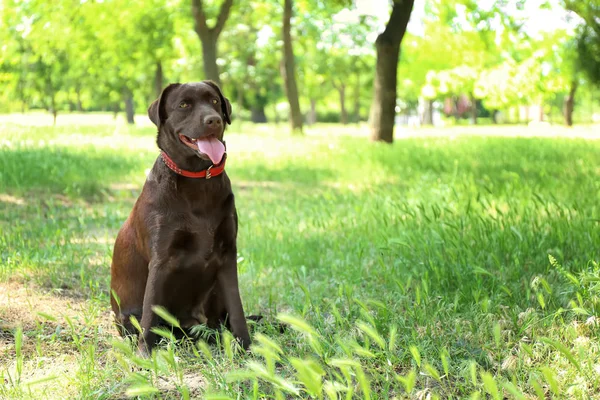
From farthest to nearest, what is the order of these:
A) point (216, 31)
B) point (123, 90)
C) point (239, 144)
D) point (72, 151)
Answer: point (123, 90), point (216, 31), point (239, 144), point (72, 151)

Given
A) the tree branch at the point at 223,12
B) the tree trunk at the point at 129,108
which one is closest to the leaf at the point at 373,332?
the tree branch at the point at 223,12

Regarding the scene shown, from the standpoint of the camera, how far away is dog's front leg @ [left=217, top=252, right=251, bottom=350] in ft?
12.2

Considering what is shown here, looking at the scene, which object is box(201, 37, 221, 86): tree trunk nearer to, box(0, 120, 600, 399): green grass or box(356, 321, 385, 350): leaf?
box(0, 120, 600, 399): green grass

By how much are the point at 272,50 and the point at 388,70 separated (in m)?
22.6

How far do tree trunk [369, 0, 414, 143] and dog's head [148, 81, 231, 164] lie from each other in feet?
39.7

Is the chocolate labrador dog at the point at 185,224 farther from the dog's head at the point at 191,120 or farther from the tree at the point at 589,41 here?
the tree at the point at 589,41

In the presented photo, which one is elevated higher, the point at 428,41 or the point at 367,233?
the point at 428,41

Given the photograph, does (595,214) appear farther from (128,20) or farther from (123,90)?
(123,90)

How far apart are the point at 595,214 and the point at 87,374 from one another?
437 cm

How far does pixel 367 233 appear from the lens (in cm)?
646

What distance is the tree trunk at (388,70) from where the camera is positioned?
15203 mm

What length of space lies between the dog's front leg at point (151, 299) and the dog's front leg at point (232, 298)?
1.18 ft

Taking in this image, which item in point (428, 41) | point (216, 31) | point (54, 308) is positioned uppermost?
point (428, 41)

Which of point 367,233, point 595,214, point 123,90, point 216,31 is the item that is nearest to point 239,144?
point 216,31
